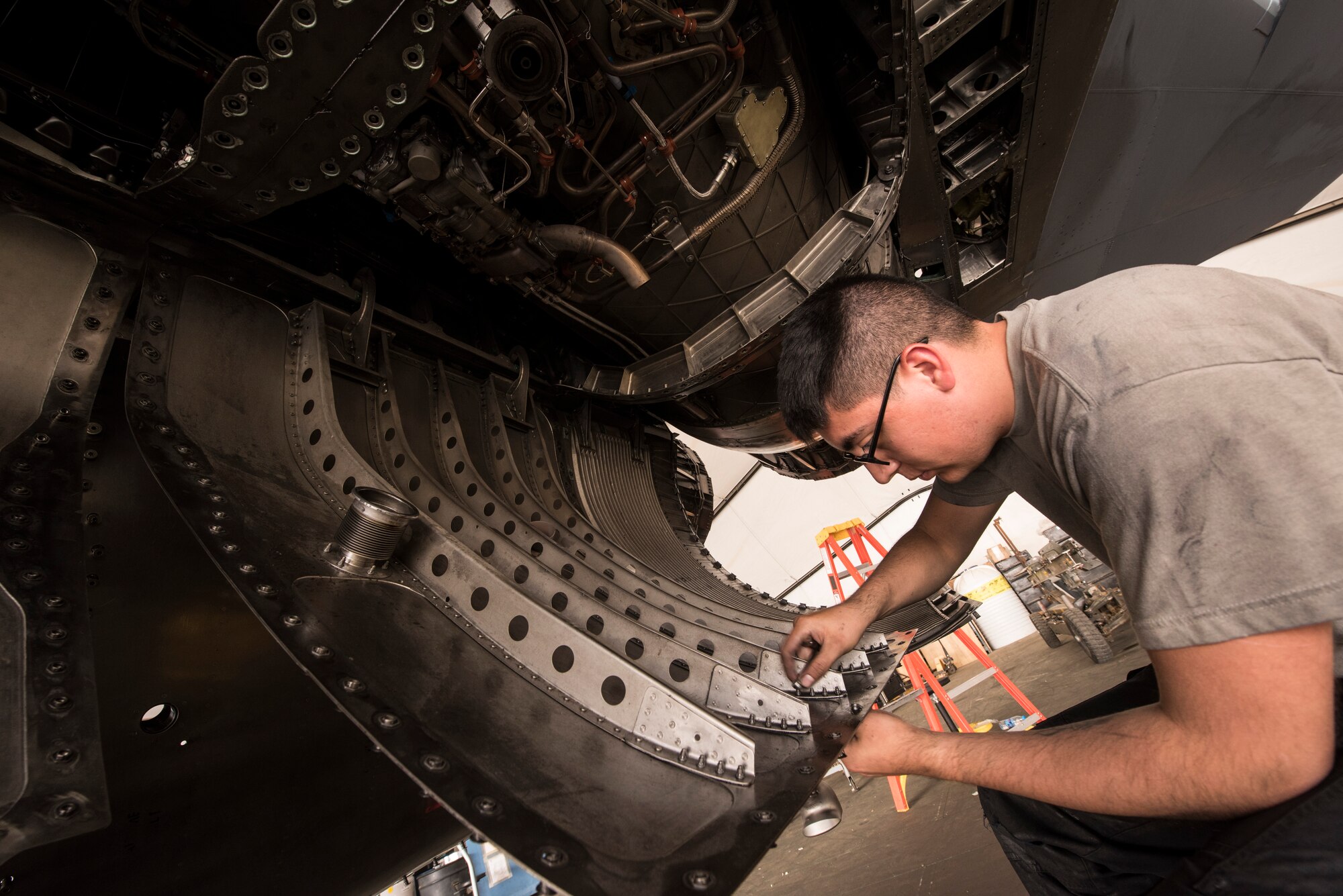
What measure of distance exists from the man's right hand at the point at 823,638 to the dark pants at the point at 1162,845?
520 millimetres

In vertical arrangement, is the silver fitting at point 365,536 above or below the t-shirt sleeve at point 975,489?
above

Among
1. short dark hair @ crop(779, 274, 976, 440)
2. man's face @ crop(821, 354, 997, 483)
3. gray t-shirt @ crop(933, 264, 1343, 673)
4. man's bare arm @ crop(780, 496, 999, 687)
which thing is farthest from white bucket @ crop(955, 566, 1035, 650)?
gray t-shirt @ crop(933, 264, 1343, 673)

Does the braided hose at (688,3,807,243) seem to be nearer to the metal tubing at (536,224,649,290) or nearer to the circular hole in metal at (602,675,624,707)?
the metal tubing at (536,224,649,290)

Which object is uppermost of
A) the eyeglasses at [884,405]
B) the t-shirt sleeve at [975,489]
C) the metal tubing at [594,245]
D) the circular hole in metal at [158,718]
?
the metal tubing at [594,245]

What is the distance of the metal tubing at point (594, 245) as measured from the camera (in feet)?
7.64

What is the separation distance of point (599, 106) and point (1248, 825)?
101 inches

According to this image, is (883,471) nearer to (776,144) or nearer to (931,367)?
(931,367)

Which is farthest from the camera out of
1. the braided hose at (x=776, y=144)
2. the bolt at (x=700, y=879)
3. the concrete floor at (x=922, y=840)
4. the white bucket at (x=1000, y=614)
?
the white bucket at (x=1000, y=614)

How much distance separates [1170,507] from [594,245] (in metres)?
1.95

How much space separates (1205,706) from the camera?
3.25 ft

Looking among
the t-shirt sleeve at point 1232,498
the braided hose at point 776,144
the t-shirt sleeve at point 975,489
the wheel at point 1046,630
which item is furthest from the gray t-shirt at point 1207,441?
the wheel at point 1046,630

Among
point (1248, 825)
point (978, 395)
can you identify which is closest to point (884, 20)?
point (978, 395)

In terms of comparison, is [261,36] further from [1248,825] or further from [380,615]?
[1248,825]

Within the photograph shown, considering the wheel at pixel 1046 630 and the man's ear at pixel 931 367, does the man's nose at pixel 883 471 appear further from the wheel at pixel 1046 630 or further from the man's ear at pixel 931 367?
the wheel at pixel 1046 630
